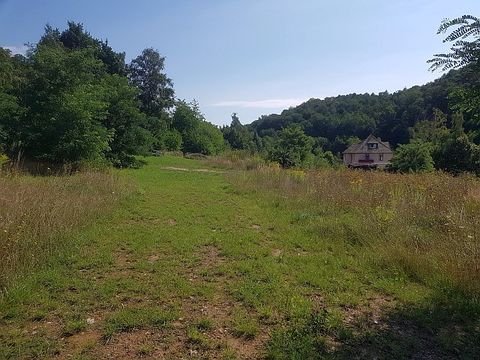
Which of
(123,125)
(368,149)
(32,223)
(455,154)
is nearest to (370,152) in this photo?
(368,149)

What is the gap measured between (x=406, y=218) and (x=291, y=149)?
22.6 m

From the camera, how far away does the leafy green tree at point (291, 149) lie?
84.5ft

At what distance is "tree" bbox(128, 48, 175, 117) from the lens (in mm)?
50219

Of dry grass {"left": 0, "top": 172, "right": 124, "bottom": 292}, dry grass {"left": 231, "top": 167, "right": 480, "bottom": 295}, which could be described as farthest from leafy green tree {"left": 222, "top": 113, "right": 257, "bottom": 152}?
dry grass {"left": 0, "top": 172, "right": 124, "bottom": 292}

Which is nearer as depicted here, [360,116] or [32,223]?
[32,223]

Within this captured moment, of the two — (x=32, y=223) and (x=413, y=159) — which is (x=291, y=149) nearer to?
(x=413, y=159)

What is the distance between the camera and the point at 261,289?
4.24 m

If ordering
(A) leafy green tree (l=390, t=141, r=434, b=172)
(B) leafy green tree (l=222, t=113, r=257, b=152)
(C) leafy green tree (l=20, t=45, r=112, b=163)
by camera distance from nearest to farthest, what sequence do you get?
(C) leafy green tree (l=20, t=45, r=112, b=163)
(A) leafy green tree (l=390, t=141, r=434, b=172)
(B) leafy green tree (l=222, t=113, r=257, b=152)

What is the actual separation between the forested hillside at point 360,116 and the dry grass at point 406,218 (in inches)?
2037

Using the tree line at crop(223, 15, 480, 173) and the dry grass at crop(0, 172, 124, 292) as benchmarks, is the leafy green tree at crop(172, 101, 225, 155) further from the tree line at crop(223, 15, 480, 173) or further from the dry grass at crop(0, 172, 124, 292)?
the dry grass at crop(0, 172, 124, 292)

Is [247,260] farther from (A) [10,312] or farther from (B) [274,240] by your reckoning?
(A) [10,312]

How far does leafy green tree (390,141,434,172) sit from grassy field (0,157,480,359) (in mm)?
17367

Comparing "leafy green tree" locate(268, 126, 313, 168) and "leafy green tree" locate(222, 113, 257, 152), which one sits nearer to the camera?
"leafy green tree" locate(268, 126, 313, 168)

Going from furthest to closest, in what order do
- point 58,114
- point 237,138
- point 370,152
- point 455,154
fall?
point 237,138 → point 370,152 → point 455,154 → point 58,114
